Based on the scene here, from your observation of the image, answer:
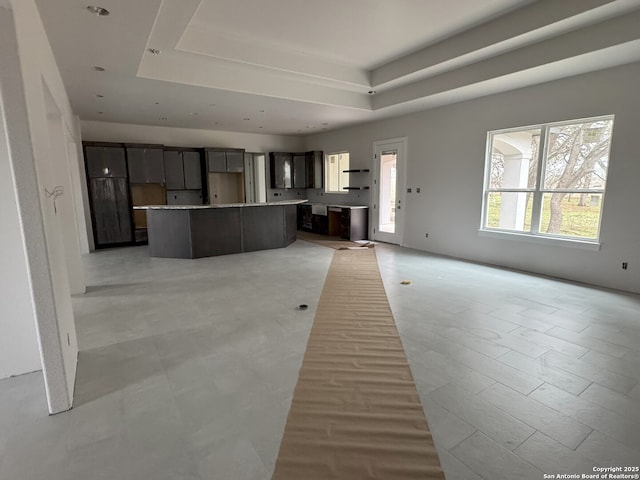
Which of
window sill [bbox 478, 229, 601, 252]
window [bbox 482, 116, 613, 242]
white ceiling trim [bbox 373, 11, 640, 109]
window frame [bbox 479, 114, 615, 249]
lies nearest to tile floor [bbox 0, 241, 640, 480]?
window sill [bbox 478, 229, 601, 252]

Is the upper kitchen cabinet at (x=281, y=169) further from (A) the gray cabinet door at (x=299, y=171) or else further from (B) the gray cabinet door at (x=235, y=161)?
(B) the gray cabinet door at (x=235, y=161)

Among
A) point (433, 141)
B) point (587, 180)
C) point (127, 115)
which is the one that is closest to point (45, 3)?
point (127, 115)

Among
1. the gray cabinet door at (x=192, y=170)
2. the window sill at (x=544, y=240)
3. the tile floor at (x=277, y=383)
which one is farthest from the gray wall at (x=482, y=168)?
the gray cabinet door at (x=192, y=170)

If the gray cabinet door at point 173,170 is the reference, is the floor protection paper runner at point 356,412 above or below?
below

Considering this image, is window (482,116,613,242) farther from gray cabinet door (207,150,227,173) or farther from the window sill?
gray cabinet door (207,150,227,173)

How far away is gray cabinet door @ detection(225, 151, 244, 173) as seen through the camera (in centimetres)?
899

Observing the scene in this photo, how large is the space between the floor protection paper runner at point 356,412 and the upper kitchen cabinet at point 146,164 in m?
6.30

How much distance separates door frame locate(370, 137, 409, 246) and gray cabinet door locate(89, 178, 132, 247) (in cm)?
576

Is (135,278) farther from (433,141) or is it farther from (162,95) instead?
(433,141)

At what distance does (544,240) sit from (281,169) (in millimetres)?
6943

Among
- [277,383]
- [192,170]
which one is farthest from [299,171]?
[277,383]

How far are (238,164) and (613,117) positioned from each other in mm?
7739

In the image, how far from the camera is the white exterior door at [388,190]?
742 cm

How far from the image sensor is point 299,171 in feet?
33.0
